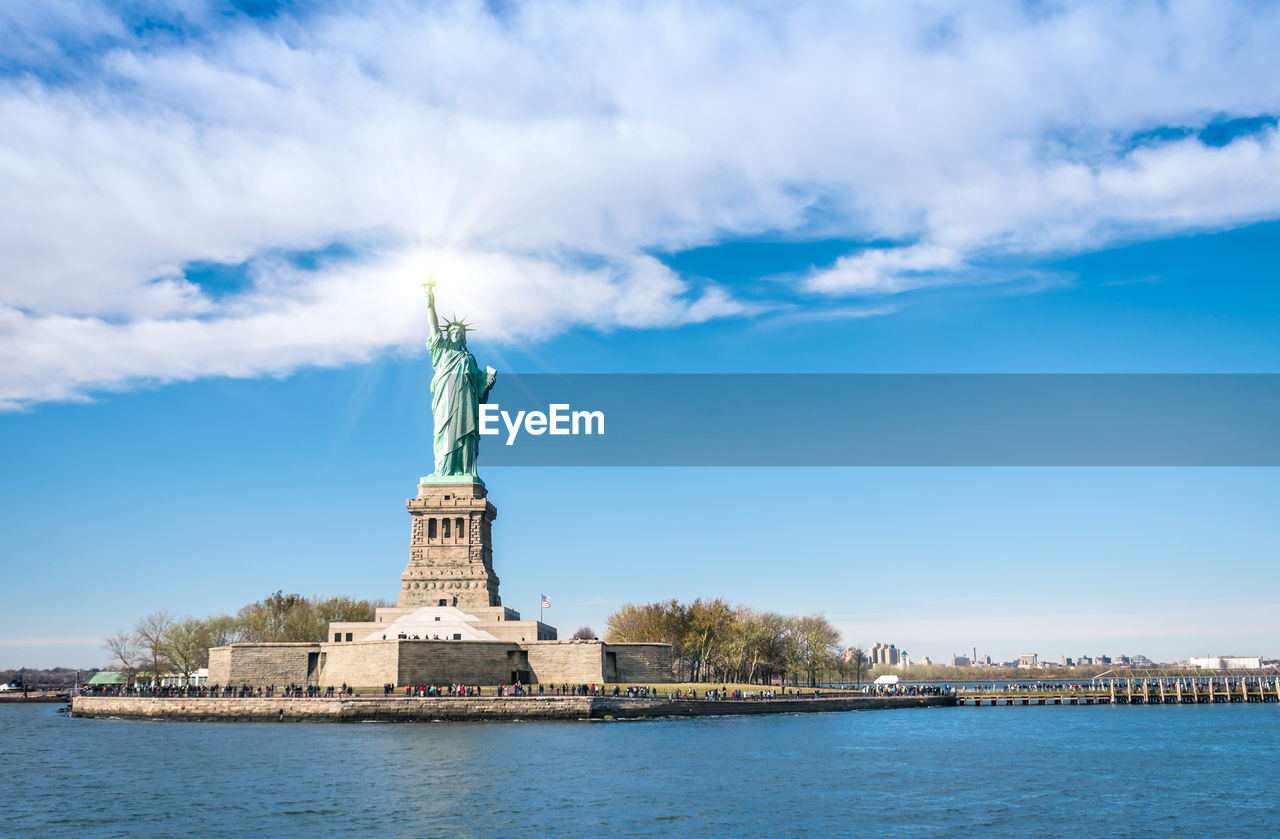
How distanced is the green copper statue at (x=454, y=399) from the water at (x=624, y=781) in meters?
26.9

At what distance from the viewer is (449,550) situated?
260 feet

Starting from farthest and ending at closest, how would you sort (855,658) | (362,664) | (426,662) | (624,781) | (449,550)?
(855,658) → (449,550) → (362,664) → (426,662) → (624,781)

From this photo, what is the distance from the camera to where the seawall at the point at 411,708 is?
61906 millimetres

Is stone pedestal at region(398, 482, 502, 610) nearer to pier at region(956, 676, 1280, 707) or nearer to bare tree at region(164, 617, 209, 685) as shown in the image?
bare tree at region(164, 617, 209, 685)

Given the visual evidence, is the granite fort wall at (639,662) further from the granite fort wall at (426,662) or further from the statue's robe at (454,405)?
the statue's robe at (454,405)

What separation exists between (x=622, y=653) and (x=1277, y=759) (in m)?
40.1

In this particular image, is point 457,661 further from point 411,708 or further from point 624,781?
point 624,781

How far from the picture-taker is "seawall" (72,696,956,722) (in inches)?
2437

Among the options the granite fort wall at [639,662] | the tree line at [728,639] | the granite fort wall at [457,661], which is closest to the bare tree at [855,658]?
the tree line at [728,639]

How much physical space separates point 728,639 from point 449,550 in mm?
29460

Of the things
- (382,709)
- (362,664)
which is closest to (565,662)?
(362,664)

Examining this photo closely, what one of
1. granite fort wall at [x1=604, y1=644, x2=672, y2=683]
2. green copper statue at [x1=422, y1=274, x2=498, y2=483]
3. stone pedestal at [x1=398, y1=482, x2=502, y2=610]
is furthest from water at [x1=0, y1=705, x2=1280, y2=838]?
green copper statue at [x1=422, y1=274, x2=498, y2=483]

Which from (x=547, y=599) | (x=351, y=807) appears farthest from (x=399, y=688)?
(x=351, y=807)

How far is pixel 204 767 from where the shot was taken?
1649 inches
